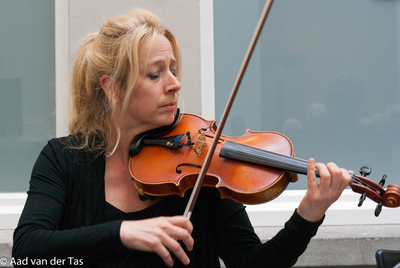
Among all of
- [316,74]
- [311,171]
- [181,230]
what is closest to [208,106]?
[316,74]

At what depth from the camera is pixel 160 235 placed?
0.78 metres

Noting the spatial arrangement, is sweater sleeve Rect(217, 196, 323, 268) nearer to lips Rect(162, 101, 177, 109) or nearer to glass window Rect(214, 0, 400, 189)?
lips Rect(162, 101, 177, 109)

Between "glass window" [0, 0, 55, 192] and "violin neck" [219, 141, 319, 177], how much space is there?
123cm

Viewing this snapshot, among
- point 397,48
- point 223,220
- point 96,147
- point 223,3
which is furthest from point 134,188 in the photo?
point 397,48

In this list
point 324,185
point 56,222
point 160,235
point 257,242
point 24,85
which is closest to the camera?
point 160,235

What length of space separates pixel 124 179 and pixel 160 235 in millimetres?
420

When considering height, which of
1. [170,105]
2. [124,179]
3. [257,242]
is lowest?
[257,242]

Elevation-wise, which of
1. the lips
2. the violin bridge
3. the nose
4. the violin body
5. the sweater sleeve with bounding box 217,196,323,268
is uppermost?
the nose

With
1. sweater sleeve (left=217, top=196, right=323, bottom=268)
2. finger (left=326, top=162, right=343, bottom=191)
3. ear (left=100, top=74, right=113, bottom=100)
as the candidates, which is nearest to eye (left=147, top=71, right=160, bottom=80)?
ear (left=100, top=74, right=113, bottom=100)

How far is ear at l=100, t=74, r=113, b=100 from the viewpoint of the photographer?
3.75ft

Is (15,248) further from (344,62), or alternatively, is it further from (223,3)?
(344,62)

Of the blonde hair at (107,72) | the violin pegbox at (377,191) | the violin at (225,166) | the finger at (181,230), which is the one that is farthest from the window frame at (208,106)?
the finger at (181,230)

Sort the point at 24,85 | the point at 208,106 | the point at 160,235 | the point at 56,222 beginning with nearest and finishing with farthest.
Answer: the point at 160,235 < the point at 56,222 < the point at 208,106 < the point at 24,85

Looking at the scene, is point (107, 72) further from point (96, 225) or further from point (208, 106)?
point (208, 106)
